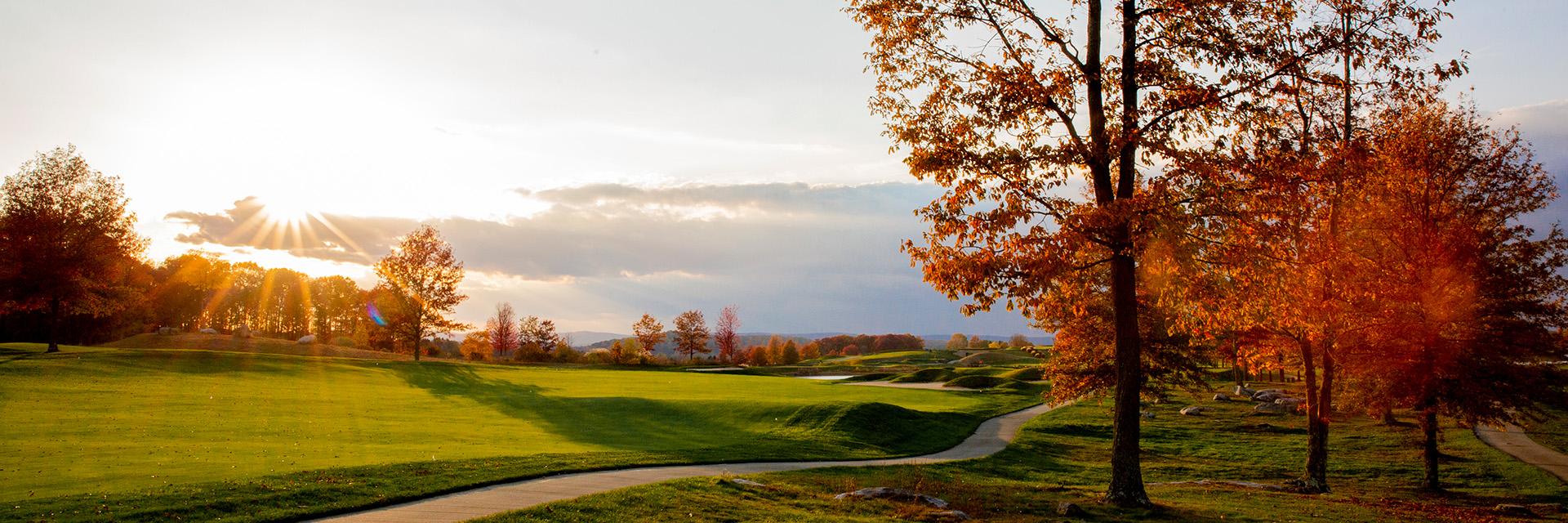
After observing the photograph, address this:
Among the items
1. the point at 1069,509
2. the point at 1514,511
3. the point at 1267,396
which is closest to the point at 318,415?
the point at 1069,509

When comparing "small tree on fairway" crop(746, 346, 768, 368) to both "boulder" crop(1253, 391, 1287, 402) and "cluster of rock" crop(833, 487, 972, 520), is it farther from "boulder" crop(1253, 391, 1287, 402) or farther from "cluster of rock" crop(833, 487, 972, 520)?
"cluster of rock" crop(833, 487, 972, 520)

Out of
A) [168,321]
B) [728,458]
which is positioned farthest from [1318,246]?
[168,321]

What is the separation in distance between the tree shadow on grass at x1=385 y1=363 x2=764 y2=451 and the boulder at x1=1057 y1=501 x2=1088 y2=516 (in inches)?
420

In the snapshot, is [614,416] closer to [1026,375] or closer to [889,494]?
[889,494]

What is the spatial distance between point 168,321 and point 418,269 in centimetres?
4657

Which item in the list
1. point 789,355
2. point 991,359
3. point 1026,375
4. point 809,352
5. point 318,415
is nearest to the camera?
point 318,415

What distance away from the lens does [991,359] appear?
101688 mm

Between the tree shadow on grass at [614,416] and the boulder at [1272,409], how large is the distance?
2811 centimetres

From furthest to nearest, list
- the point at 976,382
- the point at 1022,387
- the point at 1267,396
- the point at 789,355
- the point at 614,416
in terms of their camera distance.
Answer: the point at 789,355 → the point at 976,382 → the point at 1022,387 → the point at 1267,396 → the point at 614,416

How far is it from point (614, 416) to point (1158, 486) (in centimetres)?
1843

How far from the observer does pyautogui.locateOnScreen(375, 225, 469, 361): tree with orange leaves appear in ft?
195

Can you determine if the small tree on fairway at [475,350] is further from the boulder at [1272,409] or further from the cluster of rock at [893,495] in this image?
the cluster of rock at [893,495]

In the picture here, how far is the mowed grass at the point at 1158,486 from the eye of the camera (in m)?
11.7

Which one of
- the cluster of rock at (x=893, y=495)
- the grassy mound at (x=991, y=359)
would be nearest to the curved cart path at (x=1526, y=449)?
the cluster of rock at (x=893, y=495)
